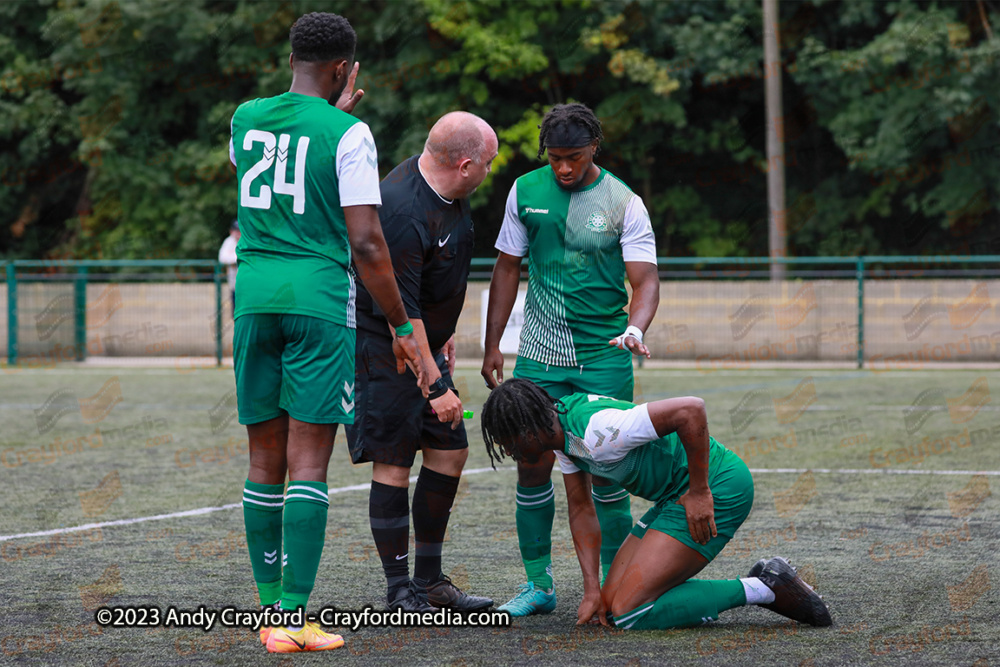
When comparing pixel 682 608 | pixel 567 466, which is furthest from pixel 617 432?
pixel 682 608

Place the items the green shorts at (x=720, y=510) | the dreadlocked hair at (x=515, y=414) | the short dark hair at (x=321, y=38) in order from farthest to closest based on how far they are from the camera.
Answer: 1. the green shorts at (x=720, y=510)
2. the dreadlocked hair at (x=515, y=414)
3. the short dark hair at (x=321, y=38)

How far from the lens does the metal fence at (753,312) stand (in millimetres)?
21016

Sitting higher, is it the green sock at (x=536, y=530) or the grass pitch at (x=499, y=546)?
the green sock at (x=536, y=530)

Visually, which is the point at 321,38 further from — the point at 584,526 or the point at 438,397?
the point at 584,526

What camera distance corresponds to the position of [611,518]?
16.8 ft

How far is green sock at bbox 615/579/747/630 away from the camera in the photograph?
14.8 feet

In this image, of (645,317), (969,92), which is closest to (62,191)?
(969,92)

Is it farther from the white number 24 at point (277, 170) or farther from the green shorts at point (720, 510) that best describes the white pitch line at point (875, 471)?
the white number 24 at point (277, 170)

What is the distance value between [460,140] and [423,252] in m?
0.45

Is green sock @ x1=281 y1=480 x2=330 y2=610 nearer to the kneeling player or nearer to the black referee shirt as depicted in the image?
the kneeling player

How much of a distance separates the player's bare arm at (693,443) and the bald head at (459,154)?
3.83ft

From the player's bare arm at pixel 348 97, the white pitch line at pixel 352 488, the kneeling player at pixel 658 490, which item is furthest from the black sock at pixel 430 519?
the white pitch line at pixel 352 488

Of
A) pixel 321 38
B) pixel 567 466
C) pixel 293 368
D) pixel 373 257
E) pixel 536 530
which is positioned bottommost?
pixel 536 530

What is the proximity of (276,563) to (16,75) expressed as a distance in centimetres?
2973
